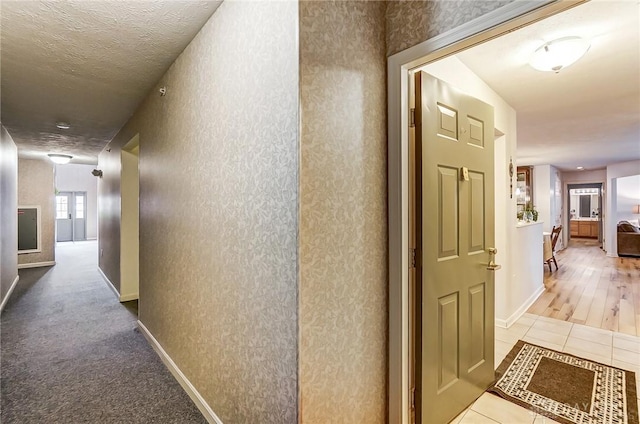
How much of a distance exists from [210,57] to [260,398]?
1.90 meters

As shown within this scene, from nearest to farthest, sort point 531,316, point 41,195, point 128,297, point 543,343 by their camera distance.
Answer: point 543,343
point 531,316
point 128,297
point 41,195

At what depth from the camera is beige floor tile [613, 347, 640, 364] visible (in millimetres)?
2576

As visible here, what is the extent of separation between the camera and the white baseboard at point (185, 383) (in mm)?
1827

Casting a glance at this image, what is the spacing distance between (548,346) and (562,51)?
100 inches

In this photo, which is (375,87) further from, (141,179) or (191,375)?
(141,179)

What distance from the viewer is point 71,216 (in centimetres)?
1205

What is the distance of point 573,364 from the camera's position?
8.24 ft

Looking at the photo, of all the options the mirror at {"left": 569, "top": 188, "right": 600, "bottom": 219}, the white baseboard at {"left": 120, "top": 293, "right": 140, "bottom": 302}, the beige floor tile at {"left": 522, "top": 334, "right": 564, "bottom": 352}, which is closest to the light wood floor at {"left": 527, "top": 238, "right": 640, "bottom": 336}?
the beige floor tile at {"left": 522, "top": 334, "right": 564, "bottom": 352}

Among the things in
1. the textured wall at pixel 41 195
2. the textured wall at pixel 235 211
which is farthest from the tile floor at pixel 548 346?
the textured wall at pixel 41 195

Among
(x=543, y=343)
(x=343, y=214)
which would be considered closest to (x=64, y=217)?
(x=343, y=214)

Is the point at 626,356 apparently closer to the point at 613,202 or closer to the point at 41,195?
the point at 613,202

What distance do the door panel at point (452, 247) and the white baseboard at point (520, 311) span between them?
4.21 ft

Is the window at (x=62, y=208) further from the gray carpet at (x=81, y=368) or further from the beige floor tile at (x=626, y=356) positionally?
the beige floor tile at (x=626, y=356)

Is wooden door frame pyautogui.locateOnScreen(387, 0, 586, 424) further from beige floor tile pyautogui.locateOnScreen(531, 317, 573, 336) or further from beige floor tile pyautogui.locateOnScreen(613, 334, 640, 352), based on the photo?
beige floor tile pyautogui.locateOnScreen(613, 334, 640, 352)
